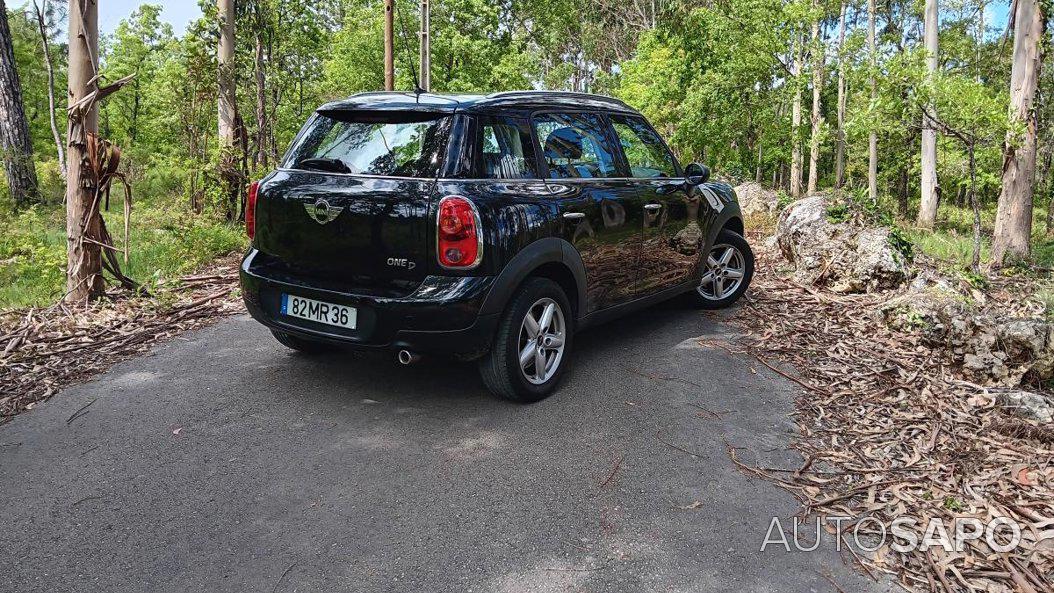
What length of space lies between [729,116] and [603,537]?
1729cm

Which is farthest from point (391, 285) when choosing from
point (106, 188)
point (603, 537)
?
point (106, 188)

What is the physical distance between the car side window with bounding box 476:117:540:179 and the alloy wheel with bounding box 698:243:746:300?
2668 mm

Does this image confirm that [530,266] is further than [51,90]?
No

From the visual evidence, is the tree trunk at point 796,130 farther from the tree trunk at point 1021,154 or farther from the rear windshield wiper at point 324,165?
the rear windshield wiper at point 324,165

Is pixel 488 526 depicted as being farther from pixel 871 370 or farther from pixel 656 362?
pixel 871 370

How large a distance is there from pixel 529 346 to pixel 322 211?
141cm

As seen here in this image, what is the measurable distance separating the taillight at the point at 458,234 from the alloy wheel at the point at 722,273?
3.18m

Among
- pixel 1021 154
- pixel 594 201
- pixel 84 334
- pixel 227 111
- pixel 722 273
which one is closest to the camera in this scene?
pixel 594 201

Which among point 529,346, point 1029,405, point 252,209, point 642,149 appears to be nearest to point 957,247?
point 1029,405

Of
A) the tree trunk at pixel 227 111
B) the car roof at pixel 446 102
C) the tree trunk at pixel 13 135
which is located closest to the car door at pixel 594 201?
the car roof at pixel 446 102

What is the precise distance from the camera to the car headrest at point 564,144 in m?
4.45

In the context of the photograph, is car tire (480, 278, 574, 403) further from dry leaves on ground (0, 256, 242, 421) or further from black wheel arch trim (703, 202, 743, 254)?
dry leaves on ground (0, 256, 242, 421)

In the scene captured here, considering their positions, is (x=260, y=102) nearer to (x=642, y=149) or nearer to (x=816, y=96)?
(x=642, y=149)

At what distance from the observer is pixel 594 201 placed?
15.0 ft
